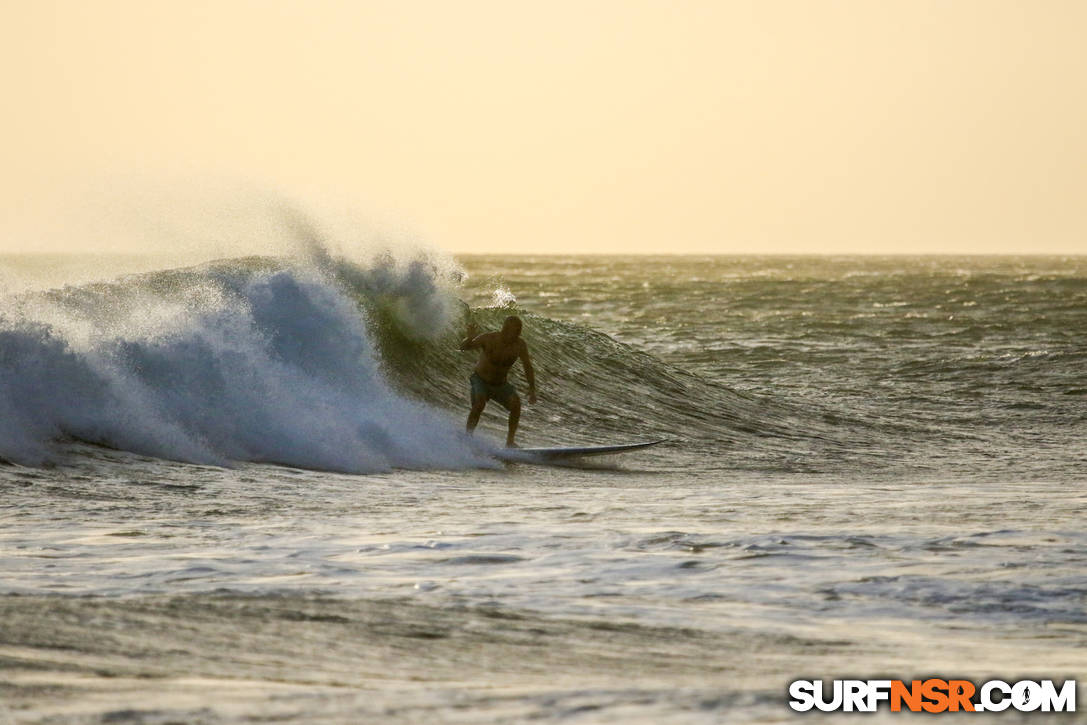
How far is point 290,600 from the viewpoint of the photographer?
5828mm

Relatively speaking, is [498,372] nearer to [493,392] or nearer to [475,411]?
[493,392]

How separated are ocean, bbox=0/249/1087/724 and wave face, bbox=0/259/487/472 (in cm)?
3

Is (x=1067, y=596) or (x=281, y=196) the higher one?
(x=281, y=196)

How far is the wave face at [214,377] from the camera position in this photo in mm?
10914

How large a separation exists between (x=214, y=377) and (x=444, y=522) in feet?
14.9

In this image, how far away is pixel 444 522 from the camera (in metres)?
8.25

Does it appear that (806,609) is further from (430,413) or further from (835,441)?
(835,441)

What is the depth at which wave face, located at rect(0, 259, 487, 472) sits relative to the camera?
1091 centimetres

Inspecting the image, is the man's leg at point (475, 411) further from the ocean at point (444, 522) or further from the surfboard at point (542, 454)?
the surfboard at point (542, 454)

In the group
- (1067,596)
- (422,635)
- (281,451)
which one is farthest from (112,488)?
(1067,596)

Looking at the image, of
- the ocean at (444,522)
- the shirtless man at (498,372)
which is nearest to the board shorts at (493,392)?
the shirtless man at (498,372)

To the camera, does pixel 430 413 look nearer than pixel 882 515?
No

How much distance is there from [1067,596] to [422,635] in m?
2.79

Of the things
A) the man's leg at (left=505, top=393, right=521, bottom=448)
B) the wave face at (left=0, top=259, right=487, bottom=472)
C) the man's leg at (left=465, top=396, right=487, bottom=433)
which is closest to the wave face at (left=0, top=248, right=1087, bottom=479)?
the wave face at (left=0, top=259, right=487, bottom=472)
